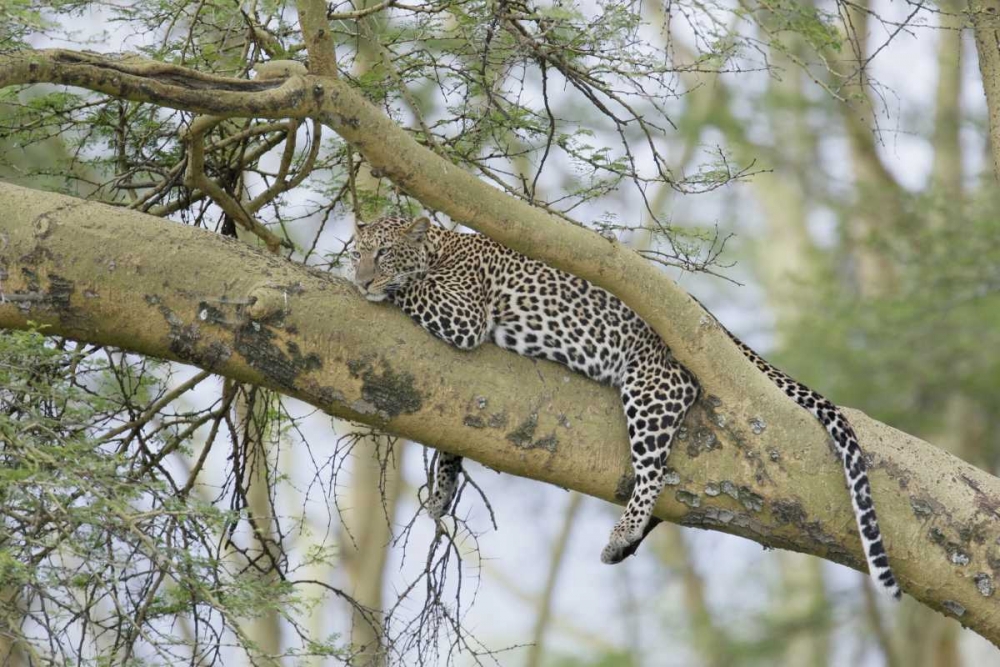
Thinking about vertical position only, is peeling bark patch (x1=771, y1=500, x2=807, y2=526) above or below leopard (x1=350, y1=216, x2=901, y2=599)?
below

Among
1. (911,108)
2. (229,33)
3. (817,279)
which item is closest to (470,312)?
(229,33)

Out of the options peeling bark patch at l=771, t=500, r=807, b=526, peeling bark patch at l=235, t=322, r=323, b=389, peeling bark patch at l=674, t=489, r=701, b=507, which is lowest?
peeling bark patch at l=771, t=500, r=807, b=526

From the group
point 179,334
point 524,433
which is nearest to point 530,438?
point 524,433

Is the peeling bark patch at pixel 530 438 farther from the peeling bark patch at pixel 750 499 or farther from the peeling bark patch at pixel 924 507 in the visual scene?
the peeling bark patch at pixel 924 507

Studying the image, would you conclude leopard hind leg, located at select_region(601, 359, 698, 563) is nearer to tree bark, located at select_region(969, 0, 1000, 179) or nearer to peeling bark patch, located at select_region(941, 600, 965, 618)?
peeling bark patch, located at select_region(941, 600, 965, 618)

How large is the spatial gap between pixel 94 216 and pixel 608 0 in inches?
125

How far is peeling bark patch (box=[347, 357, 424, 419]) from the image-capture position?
6.41m

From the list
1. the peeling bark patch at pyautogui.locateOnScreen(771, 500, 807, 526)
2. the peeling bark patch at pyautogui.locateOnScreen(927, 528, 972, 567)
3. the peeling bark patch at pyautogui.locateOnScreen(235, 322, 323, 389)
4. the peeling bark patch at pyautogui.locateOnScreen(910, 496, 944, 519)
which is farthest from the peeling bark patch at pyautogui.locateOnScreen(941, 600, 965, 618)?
the peeling bark patch at pyautogui.locateOnScreen(235, 322, 323, 389)

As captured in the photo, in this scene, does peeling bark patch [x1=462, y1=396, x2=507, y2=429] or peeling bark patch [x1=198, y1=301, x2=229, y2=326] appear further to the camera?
peeling bark patch [x1=462, y1=396, x2=507, y2=429]

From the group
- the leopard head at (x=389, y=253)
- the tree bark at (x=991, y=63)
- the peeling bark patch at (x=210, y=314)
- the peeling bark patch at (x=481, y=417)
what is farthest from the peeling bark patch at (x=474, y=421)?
the tree bark at (x=991, y=63)

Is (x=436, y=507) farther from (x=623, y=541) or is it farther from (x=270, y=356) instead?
(x=270, y=356)

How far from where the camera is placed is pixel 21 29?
7.00 meters

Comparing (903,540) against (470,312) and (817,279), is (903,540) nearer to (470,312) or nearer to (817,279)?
(470,312)

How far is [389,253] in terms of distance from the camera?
7.70 meters
